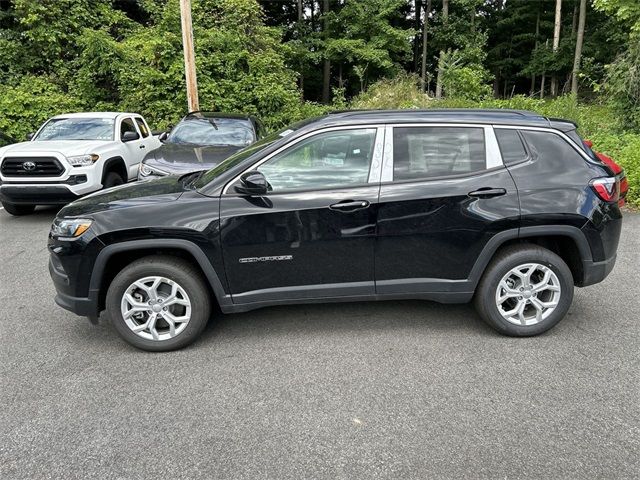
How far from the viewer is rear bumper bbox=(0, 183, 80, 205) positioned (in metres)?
7.75

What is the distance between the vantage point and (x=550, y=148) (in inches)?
148

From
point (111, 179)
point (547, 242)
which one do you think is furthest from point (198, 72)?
point (547, 242)

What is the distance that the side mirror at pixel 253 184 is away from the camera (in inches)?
136

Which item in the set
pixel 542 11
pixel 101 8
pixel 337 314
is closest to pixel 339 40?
pixel 101 8

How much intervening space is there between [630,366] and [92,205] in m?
4.05

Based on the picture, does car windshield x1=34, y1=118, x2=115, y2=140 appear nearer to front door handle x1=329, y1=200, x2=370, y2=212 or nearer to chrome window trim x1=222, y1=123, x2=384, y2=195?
chrome window trim x1=222, y1=123, x2=384, y2=195

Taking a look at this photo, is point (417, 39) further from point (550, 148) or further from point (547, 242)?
point (547, 242)

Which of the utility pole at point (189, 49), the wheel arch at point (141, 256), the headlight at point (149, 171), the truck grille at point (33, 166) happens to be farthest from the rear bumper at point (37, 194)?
the utility pole at point (189, 49)

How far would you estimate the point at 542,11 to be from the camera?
124 feet

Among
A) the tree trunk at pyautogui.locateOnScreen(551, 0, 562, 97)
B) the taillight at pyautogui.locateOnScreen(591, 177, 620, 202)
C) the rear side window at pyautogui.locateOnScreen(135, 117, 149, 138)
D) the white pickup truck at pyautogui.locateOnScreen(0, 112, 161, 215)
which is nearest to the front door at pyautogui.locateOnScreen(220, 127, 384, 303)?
the taillight at pyautogui.locateOnScreen(591, 177, 620, 202)

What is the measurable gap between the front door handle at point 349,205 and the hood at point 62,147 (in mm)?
5979

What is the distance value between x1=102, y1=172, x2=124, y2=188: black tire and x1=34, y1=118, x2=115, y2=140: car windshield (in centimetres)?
84

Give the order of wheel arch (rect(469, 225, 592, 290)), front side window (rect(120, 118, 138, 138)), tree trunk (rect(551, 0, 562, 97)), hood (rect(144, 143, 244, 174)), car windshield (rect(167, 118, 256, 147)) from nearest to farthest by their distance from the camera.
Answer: wheel arch (rect(469, 225, 592, 290))
hood (rect(144, 143, 244, 174))
car windshield (rect(167, 118, 256, 147))
front side window (rect(120, 118, 138, 138))
tree trunk (rect(551, 0, 562, 97))

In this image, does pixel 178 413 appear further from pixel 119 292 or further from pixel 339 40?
pixel 339 40
